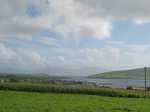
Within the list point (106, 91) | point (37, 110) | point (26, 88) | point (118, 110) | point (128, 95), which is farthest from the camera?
point (26, 88)

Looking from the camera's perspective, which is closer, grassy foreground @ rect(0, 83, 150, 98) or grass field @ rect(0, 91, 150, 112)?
grass field @ rect(0, 91, 150, 112)

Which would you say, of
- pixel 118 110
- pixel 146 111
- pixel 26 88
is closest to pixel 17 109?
pixel 118 110

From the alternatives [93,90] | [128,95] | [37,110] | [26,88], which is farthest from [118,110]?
[26,88]

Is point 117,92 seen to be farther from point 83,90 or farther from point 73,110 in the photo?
point 73,110

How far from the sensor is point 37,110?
23.1 m

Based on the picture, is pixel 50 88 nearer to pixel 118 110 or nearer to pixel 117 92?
pixel 117 92

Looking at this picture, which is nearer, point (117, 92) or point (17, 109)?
point (17, 109)

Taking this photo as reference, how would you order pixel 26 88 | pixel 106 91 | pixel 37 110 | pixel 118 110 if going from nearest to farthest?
pixel 37 110 → pixel 118 110 → pixel 106 91 → pixel 26 88

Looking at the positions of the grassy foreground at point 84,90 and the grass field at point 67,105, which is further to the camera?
the grassy foreground at point 84,90

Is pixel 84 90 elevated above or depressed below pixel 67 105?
above

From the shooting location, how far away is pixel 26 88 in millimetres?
50812

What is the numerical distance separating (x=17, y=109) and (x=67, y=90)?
2496cm

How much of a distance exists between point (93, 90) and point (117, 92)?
3.91 meters

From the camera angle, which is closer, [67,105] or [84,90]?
[67,105]
